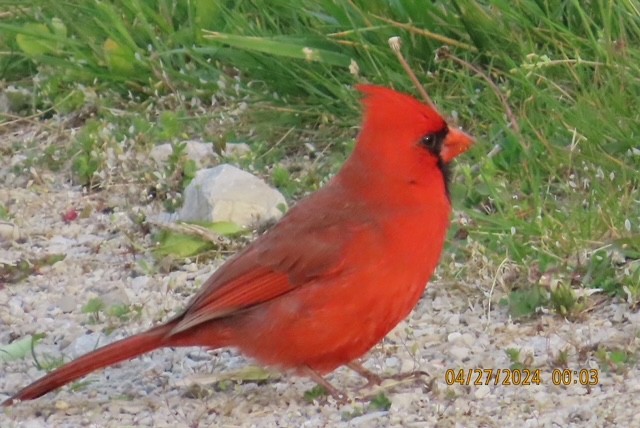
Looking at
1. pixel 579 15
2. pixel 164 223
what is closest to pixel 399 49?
pixel 579 15

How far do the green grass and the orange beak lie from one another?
0.44m

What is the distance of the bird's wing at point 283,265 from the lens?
3.42 meters

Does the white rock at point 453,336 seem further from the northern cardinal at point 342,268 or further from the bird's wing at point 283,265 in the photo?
the bird's wing at point 283,265

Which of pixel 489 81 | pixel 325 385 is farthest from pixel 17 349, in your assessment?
pixel 489 81

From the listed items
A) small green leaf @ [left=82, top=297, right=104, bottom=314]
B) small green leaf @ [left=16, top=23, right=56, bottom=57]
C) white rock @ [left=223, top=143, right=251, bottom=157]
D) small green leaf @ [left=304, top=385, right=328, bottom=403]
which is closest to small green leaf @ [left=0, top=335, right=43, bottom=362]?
small green leaf @ [left=82, top=297, right=104, bottom=314]

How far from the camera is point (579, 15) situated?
15.3ft

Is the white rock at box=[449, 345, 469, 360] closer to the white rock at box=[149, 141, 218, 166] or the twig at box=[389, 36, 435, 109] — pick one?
the twig at box=[389, 36, 435, 109]

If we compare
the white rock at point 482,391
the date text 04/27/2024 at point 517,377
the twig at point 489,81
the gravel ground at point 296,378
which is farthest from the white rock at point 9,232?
the white rock at point 482,391

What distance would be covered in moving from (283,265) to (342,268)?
6.7 inches

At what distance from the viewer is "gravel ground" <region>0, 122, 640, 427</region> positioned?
331cm

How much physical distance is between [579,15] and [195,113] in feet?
4.69

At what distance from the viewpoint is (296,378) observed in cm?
A: 368

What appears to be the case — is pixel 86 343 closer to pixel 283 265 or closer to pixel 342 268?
pixel 283 265

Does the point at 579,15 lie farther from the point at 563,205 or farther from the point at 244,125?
the point at 244,125
